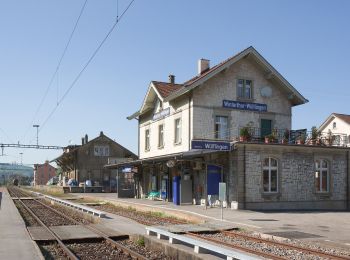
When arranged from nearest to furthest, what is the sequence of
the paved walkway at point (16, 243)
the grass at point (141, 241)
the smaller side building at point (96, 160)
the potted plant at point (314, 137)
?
the paved walkway at point (16, 243), the grass at point (141, 241), the potted plant at point (314, 137), the smaller side building at point (96, 160)

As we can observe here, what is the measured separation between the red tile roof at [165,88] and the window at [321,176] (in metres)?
9.99

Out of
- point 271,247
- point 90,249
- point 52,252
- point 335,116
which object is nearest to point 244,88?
point 271,247

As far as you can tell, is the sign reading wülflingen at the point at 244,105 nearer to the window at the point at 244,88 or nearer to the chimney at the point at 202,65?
the window at the point at 244,88

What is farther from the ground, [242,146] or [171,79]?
[171,79]

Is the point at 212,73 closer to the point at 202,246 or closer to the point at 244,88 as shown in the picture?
the point at 244,88

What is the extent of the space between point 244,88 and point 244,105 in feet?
3.78

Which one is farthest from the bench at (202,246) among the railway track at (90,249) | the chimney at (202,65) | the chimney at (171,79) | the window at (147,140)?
the chimney at (171,79)

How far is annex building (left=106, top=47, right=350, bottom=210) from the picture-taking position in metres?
23.4

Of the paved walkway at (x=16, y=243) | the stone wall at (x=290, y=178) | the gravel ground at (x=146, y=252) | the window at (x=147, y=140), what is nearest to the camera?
the paved walkway at (x=16, y=243)

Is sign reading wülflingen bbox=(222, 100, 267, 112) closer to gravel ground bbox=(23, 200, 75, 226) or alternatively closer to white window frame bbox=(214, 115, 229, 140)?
white window frame bbox=(214, 115, 229, 140)

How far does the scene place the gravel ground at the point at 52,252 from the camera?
10941 millimetres

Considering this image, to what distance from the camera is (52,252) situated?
11.7m

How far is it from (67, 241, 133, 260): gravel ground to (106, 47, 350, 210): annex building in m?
9.75

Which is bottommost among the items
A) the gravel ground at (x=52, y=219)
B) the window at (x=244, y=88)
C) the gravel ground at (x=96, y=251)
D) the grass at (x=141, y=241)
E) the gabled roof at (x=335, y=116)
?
the gravel ground at (x=52, y=219)
